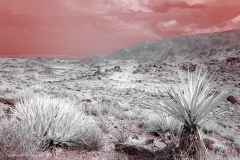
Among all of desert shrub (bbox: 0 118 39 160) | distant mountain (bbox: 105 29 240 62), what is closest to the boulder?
desert shrub (bbox: 0 118 39 160)

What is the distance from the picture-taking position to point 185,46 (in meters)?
61.8

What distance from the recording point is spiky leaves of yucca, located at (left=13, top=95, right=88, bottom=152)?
372 cm

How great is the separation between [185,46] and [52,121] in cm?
6275

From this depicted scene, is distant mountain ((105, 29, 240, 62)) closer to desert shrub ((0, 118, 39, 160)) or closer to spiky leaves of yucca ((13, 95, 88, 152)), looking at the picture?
spiky leaves of yucca ((13, 95, 88, 152))

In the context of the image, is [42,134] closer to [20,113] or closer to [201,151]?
[20,113]

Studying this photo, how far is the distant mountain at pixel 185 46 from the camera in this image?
48.7 metres

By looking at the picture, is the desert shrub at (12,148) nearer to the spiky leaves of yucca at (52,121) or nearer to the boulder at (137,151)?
the spiky leaves of yucca at (52,121)

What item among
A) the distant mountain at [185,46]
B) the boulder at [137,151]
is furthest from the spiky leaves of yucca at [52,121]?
the distant mountain at [185,46]

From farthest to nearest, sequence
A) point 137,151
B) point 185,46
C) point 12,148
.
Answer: point 185,46, point 137,151, point 12,148

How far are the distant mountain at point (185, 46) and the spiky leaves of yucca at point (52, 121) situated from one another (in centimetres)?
4537

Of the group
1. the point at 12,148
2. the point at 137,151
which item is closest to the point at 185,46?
the point at 137,151

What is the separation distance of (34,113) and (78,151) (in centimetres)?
122

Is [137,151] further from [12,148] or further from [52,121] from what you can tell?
[12,148]

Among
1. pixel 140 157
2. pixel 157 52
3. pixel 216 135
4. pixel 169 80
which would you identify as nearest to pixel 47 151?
pixel 140 157
